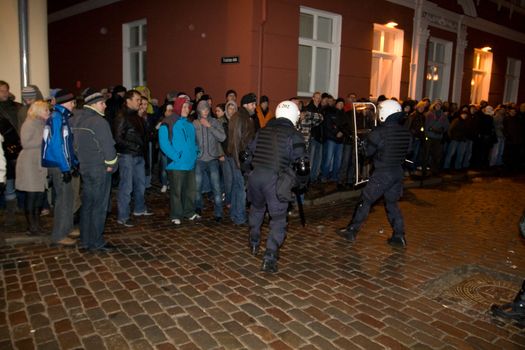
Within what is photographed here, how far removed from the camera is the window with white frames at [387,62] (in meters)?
13.0

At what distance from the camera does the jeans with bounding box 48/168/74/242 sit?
539cm

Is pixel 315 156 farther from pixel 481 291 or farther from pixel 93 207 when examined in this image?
pixel 93 207

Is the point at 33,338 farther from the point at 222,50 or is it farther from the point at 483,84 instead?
the point at 483,84

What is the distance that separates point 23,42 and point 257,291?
6002 mm

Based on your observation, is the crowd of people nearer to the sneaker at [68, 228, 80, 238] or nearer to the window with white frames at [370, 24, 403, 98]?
the sneaker at [68, 228, 80, 238]

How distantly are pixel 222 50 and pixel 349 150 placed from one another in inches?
153

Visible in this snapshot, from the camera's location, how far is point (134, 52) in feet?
43.8

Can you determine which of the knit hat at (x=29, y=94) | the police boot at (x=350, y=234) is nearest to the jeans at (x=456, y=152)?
the police boot at (x=350, y=234)

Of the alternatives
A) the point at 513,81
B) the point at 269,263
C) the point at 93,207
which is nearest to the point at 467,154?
the point at 513,81

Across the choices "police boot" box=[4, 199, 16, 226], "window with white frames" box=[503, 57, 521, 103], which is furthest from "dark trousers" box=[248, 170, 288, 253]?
"window with white frames" box=[503, 57, 521, 103]

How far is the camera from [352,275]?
189 inches

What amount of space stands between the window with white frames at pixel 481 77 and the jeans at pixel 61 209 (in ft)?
55.0

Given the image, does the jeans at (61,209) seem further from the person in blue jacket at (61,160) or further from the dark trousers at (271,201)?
the dark trousers at (271,201)

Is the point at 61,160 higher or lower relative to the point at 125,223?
higher
